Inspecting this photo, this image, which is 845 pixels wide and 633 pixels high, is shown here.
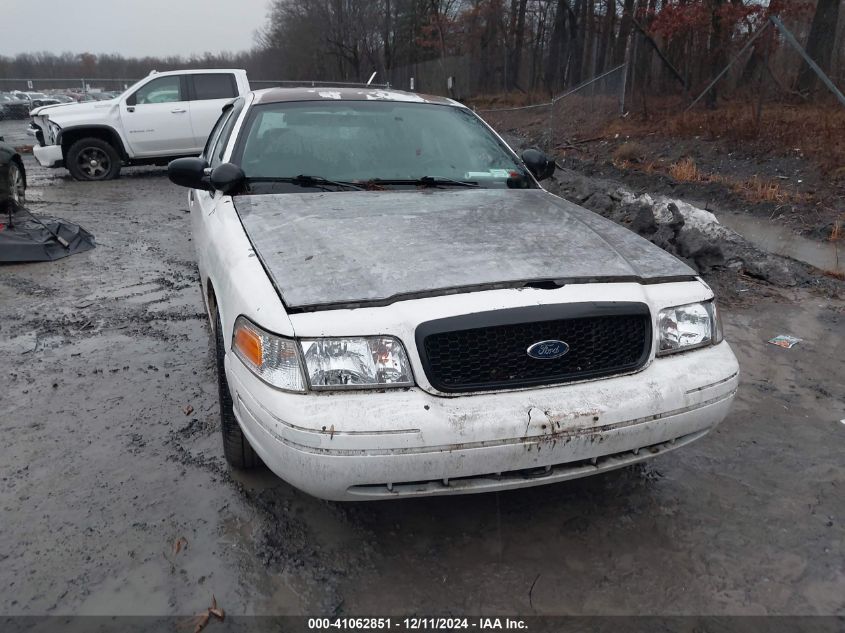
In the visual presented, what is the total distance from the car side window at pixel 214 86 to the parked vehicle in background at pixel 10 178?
179 inches

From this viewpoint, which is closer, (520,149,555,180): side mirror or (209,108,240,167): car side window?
(209,108,240,167): car side window

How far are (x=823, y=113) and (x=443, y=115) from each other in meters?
11.4

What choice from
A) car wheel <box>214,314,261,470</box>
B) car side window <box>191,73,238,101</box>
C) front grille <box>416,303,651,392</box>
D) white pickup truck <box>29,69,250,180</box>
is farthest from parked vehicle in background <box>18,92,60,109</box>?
front grille <box>416,303,651,392</box>

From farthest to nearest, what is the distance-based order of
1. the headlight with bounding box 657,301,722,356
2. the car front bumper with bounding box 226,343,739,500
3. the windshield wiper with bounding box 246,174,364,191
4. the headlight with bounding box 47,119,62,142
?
the headlight with bounding box 47,119,62,142 → the windshield wiper with bounding box 246,174,364,191 → the headlight with bounding box 657,301,722,356 → the car front bumper with bounding box 226,343,739,500

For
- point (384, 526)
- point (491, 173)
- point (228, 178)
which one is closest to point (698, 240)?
point (491, 173)

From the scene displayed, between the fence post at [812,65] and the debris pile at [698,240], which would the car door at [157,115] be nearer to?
the debris pile at [698,240]

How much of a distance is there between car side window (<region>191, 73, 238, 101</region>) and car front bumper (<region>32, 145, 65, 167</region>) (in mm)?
2614

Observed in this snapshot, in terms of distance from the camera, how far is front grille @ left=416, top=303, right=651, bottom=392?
210 cm

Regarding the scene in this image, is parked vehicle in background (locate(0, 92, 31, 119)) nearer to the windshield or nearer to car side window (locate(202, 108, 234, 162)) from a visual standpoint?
car side window (locate(202, 108, 234, 162))

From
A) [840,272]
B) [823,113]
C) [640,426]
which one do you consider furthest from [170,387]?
[823,113]

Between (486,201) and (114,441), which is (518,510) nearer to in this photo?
(486,201)

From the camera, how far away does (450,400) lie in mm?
2092

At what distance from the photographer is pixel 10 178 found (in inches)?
275

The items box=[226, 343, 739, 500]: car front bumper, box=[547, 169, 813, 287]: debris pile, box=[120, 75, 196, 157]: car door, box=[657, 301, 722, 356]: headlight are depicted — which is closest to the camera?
box=[226, 343, 739, 500]: car front bumper
